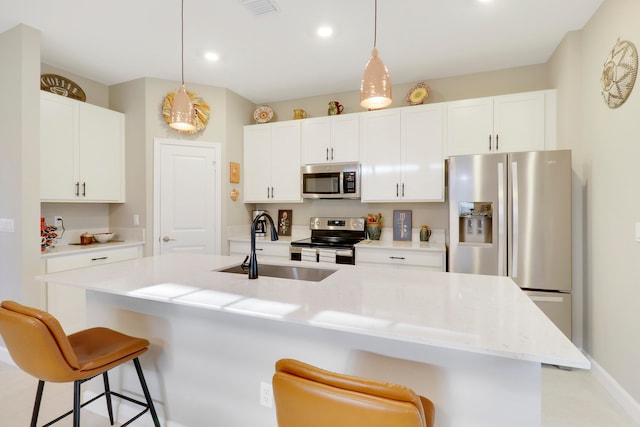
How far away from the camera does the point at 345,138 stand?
378 centimetres

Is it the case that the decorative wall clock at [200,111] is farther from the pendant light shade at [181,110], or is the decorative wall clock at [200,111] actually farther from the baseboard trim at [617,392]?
the baseboard trim at [617,392]

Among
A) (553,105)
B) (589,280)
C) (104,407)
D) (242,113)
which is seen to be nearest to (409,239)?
(589,280)

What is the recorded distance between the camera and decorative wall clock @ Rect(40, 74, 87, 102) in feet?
10.4

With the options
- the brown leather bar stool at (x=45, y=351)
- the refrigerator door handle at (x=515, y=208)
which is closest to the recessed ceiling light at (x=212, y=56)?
the brown leather bar stool at (x=45, y=351)

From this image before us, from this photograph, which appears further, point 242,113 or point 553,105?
point 242,113

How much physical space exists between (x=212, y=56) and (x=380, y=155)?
78.5 inches

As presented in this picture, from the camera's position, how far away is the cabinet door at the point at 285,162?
405 centimetres

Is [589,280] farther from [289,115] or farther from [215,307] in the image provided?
[289,115]

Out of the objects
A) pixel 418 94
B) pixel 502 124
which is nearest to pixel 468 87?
pixel 418 94

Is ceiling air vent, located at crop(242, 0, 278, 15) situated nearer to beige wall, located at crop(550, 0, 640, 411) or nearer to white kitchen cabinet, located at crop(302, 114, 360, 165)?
white kitchen cabinet, located at crop(302, 114, 360, 165)

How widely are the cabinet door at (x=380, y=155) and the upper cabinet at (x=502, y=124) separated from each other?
0.56 m

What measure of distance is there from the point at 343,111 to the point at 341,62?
826 mm

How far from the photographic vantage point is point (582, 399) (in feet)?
7.25

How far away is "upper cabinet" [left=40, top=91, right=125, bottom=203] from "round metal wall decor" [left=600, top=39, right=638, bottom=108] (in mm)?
4500
